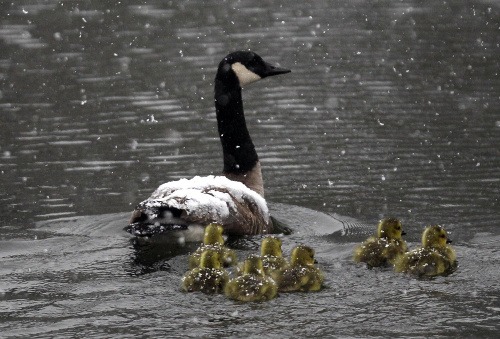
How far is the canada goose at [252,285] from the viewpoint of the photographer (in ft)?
27.7

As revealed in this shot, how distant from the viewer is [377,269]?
31.2 ft

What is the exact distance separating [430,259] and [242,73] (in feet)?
12.5

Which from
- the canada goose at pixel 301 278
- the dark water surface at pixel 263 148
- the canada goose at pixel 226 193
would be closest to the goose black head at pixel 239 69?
the canada goose at pixel 226 193

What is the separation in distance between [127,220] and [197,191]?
134 centimetres

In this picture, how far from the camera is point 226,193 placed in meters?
10.8

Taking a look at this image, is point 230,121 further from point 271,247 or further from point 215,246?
point 271,247

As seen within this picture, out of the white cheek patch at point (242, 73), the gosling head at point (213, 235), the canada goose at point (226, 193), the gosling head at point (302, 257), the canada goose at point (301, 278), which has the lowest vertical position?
the canada goose at point (301, 278)

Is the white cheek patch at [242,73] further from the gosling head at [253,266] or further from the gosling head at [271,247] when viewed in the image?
the gosling head at [253,266]

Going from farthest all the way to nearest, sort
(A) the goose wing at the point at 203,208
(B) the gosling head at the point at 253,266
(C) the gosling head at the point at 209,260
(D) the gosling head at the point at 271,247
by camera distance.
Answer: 1. (A) the goose wing at the point at 203,208
2. (D) the gosling head at the point at 271,247
3. (C) the gosling head at the point at 209,260
4. (B) the gosling head at the point at 253,266

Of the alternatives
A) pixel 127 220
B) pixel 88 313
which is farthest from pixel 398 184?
pixel 88 313

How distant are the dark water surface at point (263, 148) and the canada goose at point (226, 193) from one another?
0.29 meters

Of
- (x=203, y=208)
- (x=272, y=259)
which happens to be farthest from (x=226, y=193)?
(x=272, y=259)

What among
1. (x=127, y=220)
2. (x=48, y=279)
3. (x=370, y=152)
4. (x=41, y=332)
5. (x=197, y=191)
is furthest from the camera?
(x=370, y=152)

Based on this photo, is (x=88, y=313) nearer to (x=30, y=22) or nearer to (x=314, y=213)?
(x=314, y=213)
